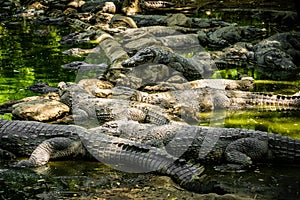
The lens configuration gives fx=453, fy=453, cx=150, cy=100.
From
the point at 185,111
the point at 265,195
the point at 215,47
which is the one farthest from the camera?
the point at 215,47

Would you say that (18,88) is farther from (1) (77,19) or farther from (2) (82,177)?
(1) (77,19)

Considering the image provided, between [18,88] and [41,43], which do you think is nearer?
[18,88]

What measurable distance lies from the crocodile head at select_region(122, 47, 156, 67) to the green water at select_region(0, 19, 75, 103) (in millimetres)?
1443

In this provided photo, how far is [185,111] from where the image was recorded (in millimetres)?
8336

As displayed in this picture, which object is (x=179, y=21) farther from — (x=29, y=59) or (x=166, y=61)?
(x=166, y=61)

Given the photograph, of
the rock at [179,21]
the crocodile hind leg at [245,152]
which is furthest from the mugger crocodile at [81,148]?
the rock at [179,21]

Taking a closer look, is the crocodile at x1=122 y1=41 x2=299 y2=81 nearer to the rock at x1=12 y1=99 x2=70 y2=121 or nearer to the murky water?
the rock at x1=12 y1=99 x2=70 y2=121

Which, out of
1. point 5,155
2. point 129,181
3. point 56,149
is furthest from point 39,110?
point 129,181

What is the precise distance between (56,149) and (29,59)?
8.30m

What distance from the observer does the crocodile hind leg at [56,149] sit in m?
6.00

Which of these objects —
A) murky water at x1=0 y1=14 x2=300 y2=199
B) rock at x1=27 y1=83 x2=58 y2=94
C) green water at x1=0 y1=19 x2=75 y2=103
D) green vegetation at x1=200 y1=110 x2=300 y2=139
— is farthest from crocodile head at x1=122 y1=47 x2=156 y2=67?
murky water at x1=0 y1=14 x2=300 y2=199

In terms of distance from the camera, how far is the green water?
1072 centimetres

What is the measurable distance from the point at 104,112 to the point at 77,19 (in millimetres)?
15218

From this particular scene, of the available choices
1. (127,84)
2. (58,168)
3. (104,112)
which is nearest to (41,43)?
(127,84)
